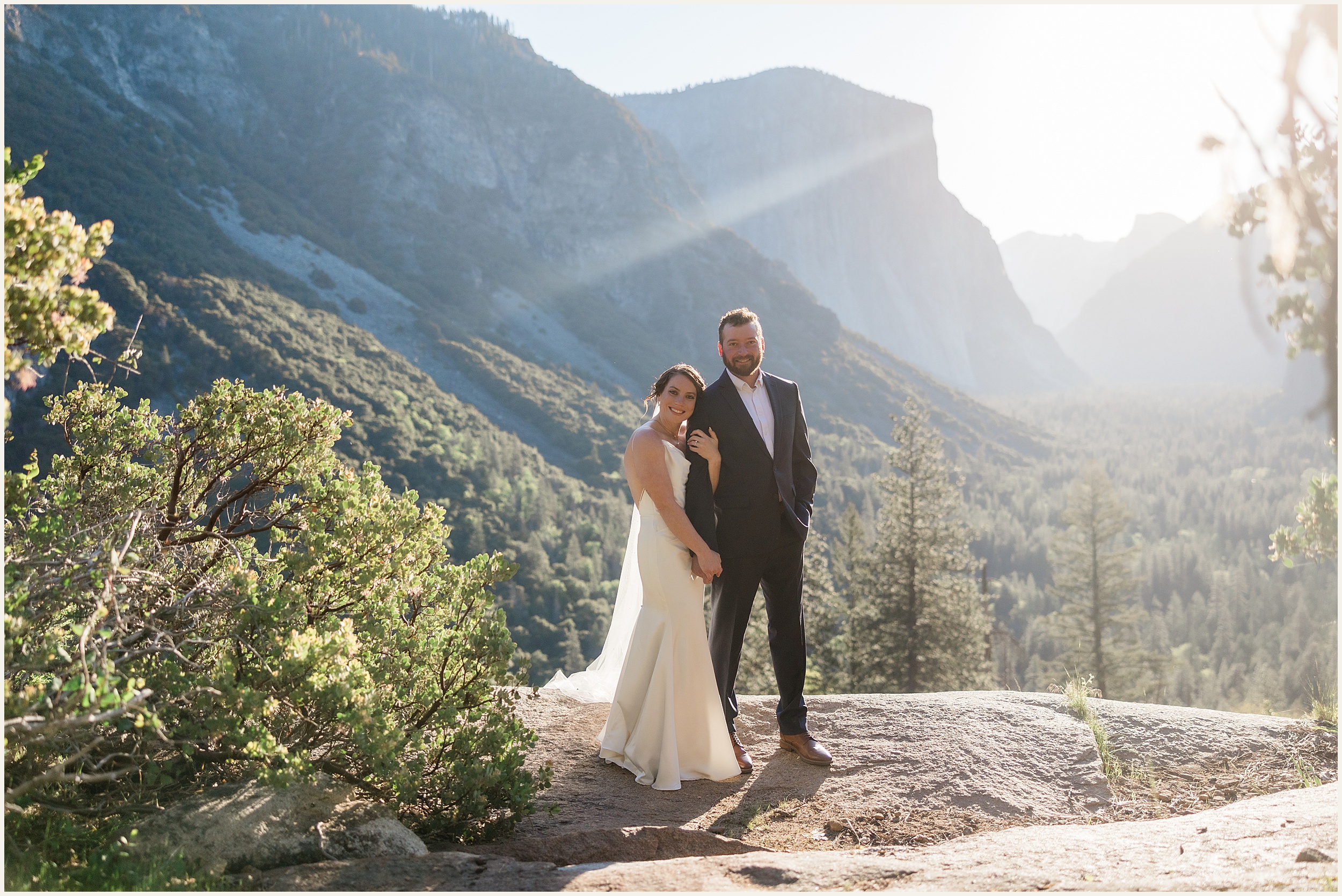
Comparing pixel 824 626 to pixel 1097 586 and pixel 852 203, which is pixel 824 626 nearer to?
pixel 1097 586

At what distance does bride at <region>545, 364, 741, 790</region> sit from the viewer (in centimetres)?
432

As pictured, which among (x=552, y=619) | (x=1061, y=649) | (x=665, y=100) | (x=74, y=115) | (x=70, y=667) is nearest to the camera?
(x=70, y=667)

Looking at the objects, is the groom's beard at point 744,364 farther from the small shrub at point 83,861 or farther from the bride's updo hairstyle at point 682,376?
the small shrub at point 83,861

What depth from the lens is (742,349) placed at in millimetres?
4441

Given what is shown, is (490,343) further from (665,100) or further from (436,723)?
(665,100)

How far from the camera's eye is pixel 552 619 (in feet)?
168

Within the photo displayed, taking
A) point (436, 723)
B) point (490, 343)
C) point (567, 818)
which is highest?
point (490, 343)

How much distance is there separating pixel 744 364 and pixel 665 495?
85 centimetres

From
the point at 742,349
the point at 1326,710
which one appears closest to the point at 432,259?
the point at 742,349

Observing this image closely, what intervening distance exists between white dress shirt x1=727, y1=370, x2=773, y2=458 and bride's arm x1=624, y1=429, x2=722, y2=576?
1.90ft

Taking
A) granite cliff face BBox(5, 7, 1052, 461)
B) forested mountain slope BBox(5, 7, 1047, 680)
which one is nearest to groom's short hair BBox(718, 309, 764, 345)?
forested mountain slope BBox(5, 7, 1047, 680)

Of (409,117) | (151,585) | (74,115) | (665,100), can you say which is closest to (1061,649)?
(151,585)

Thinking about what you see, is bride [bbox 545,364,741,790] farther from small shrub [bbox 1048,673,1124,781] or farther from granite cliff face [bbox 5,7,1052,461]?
granite cliff face [bbox 5,7,1052,461]

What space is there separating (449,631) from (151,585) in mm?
1290
